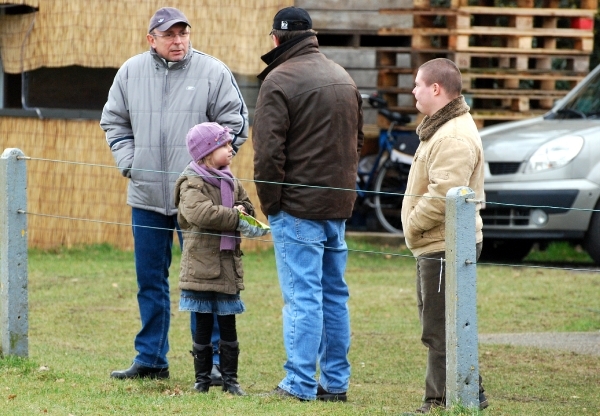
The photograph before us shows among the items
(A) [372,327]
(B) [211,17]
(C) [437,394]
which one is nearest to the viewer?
(C) [437,394]

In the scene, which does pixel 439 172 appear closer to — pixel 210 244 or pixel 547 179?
pixel 210 244

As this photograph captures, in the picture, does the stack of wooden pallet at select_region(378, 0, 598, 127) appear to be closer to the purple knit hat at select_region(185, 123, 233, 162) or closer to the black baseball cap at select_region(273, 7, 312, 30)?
the black baseball cap at select_region(273, 7, 312, 30)

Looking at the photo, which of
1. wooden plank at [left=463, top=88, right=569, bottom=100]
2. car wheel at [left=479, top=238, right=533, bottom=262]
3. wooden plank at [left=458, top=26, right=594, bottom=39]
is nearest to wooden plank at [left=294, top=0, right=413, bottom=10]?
wooden plank at [left=458, top=26, right=594, bottom=39]

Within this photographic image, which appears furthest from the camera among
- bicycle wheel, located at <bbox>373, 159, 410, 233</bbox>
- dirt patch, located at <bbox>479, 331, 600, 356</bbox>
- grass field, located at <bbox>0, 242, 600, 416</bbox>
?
bicycle wheel, located at <bbox>373, 159, 410, 233</bbox>

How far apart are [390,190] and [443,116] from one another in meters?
7.32

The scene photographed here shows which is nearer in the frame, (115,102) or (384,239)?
(115,102)

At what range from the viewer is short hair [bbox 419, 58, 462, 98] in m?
5.73

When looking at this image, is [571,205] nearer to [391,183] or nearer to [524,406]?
[391,183]

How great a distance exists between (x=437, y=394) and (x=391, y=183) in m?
7.51

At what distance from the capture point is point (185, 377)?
6.97m

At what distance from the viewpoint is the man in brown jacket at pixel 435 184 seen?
5586 millimetres

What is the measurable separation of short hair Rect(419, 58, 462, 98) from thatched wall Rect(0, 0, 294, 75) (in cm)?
667

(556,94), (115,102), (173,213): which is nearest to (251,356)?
(173,213)

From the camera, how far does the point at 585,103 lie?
38.8ft
